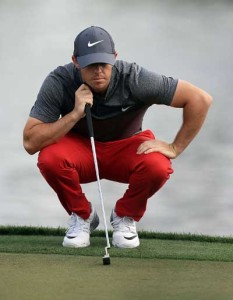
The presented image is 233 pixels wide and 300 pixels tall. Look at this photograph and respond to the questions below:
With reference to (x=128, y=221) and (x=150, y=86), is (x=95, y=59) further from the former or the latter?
(x=128, y=221)

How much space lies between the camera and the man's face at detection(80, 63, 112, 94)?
3713 millimetres

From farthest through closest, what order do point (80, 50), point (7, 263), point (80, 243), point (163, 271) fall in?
point (80, 243) → point (80, 50) → point (7, 263) → point (163, 271)

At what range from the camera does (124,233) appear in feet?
13.1

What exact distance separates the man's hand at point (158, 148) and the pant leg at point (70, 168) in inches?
12.3

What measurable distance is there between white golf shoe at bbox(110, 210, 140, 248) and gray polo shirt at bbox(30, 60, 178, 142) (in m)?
0.58

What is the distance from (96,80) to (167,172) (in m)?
0.68

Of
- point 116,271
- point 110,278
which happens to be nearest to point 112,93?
point 116,271

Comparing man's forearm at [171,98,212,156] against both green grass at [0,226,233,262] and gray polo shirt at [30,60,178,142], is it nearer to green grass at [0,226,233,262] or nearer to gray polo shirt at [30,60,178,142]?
gray polo shirt at [30,60,178,142]

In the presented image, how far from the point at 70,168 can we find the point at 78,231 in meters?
0.37

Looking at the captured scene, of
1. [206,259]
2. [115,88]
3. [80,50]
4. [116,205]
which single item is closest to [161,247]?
[116,205]

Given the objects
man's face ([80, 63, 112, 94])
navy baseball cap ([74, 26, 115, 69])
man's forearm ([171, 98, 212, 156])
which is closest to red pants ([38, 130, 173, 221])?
man's forearm ([171, 98, 212, 156])

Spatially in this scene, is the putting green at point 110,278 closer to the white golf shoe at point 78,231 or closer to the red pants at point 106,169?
the white golf shoe at point 78,231

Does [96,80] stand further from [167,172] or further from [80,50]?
[167,172]

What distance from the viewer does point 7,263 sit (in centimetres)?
323
